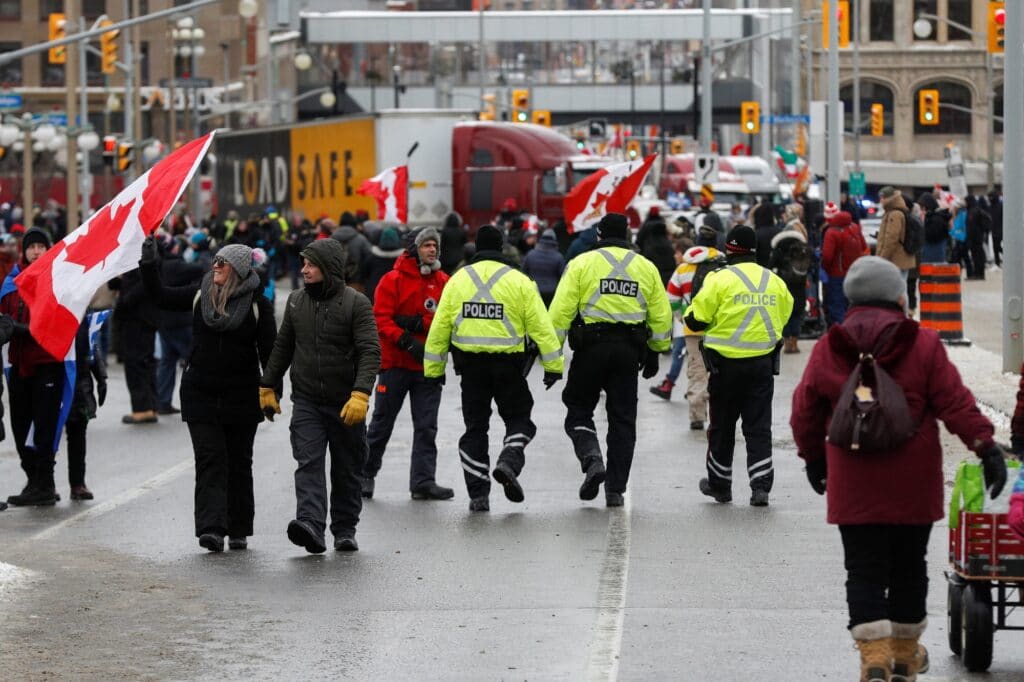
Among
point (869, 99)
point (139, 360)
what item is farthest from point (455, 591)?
point (869, 99)

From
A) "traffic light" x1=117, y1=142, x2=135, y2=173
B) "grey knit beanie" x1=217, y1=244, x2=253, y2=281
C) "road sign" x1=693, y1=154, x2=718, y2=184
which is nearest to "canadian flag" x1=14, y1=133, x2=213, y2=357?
"grey knit beanie" x1=217, y1=244, x2=253, y2=281

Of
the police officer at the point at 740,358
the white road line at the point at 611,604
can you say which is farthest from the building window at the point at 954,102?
the white road line at the point at 611,604

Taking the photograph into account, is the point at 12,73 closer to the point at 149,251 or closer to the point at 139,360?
the point at 139,360

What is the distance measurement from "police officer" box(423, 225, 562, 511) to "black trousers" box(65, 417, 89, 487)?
2.52m

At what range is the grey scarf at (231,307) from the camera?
38.9 feet

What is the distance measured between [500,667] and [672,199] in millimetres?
48547

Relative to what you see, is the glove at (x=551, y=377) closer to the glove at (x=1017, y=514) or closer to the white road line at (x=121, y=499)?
the white road line at (x=121, y=499)

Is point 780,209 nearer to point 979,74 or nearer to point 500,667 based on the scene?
point 500,667

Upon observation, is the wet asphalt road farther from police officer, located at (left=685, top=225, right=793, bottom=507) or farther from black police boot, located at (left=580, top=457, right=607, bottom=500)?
police officer, located at (left=685, top=225, right=793, bottom=507)

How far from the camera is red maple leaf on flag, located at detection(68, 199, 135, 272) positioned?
12.2 meters

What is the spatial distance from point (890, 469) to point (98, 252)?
19.7ft

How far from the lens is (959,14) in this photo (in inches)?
4045

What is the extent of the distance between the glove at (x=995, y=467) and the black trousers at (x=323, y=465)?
4.95 m

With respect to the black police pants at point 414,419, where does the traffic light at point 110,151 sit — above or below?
above
